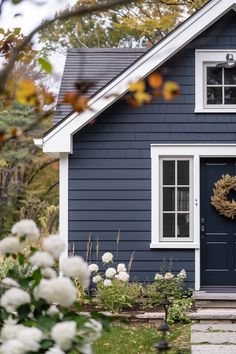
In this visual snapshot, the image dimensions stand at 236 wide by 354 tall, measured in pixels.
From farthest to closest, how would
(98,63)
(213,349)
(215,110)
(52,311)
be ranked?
(98,63)
(215,110)
(213,349)
(52,311)

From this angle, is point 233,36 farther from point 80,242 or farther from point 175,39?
point 80,242

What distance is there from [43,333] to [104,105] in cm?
770

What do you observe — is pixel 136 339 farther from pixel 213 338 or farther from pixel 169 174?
pixel 169 174

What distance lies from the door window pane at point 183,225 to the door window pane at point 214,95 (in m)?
1.81

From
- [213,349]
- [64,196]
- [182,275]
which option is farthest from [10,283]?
[64,196]

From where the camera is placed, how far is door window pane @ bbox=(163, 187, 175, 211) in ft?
38.1

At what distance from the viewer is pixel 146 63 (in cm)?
1113

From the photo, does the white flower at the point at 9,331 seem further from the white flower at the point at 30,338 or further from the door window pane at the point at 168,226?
the door window pane at the point at 168,226

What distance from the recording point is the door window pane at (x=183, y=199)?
11641mm

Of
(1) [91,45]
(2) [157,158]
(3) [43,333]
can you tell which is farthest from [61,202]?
(1) [91,45]

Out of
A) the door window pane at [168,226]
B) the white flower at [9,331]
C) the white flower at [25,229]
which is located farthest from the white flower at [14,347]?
the door window pane at [168,226]

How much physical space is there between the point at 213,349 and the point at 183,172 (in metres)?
4.05

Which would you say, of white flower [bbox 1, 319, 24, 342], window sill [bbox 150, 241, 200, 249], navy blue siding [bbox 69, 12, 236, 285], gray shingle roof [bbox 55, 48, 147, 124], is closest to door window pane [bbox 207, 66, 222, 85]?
navy blue siding [bbox 69, 12, 236, 285]

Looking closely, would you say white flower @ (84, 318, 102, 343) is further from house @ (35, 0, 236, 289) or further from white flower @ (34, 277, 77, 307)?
house @ (35, 0, 236, 289)
